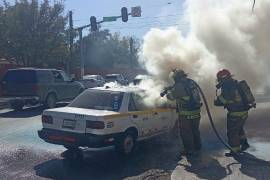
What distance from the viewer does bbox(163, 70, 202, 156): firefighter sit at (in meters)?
9.09

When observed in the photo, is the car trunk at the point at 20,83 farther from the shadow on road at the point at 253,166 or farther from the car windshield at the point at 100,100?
the shadow on road at the point at 253,166

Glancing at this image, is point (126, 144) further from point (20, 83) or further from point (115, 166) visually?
point (20, 83)

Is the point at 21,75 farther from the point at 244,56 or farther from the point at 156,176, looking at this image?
the point at 156,176

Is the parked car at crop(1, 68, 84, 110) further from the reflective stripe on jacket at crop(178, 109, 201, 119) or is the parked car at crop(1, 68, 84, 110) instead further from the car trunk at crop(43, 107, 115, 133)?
the reflective stripe on jacket at crop(178, 109, 201, 119)

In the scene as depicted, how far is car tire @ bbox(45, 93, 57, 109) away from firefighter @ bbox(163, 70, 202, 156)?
34.2 feet

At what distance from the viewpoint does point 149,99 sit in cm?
1009

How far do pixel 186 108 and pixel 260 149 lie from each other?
1770mm

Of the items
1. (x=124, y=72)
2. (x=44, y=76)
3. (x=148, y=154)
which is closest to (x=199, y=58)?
(x=148, y=154)

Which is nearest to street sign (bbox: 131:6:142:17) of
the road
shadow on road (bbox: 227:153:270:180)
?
the road

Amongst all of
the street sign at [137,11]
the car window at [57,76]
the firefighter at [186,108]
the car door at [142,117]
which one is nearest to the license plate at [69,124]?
the car door at [142,117]

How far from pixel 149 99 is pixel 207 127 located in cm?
276

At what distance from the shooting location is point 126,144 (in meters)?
9.06

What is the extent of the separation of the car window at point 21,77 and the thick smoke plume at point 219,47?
6.95 m

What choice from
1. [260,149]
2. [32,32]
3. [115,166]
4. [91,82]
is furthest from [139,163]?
[32,32]
